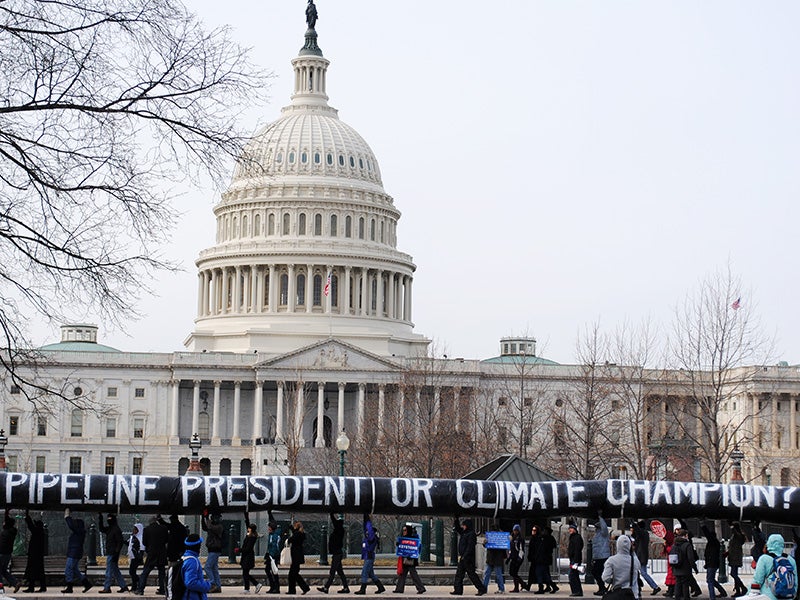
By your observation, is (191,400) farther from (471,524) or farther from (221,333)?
(471,524)

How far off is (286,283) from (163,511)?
389ft

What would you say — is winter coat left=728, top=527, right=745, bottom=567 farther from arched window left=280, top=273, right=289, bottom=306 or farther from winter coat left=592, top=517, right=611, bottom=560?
arched window left=280, top=273, right=289, bottom=306

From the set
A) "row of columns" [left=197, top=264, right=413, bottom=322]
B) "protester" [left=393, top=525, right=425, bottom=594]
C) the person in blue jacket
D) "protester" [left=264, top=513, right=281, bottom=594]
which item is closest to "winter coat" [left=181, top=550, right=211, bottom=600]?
the person in blue jacket

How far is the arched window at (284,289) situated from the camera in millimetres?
151625

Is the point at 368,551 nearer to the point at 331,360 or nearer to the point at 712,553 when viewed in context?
the point at 712,553

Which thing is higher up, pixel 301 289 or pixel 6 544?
pixel 301 289

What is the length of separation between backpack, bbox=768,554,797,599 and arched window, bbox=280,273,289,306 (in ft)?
419

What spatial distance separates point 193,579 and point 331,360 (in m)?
115

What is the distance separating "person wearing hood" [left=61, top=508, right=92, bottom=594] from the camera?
35.3 m

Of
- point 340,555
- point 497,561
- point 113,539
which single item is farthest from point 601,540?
point 113,539

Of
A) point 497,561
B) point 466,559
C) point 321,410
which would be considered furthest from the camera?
point 321,410

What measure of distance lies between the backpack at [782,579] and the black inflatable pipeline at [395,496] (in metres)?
11.5

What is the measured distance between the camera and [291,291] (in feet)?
496

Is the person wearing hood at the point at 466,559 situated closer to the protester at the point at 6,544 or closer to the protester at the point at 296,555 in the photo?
the protester at the point at 296,555
